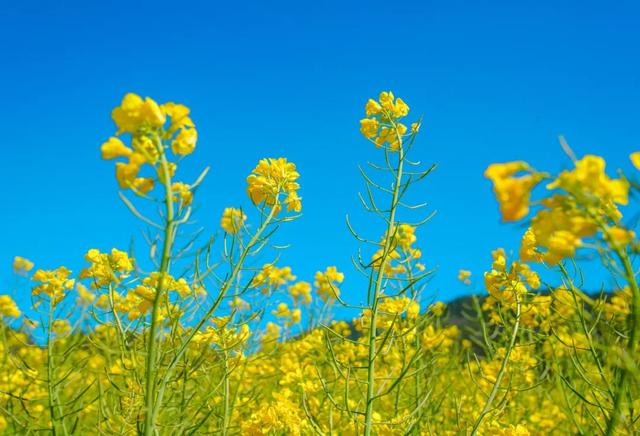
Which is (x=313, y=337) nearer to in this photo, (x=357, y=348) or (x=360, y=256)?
(x=357, y=348)

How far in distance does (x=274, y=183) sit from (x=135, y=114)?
968 millimetres

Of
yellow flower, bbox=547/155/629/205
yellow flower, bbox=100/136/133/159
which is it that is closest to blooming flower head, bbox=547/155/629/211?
yellow flower, bbox=547/155/629/205

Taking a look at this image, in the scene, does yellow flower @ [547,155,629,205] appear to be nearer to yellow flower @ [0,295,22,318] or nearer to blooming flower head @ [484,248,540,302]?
blooming flower head @ [484,248,540,302]

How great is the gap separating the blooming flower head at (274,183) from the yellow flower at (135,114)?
885 millimetres

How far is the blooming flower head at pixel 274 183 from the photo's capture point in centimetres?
260

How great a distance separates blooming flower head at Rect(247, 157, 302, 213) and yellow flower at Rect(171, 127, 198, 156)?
0.80 meters

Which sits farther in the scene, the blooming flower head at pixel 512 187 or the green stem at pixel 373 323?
the green stem at pixel 373 323

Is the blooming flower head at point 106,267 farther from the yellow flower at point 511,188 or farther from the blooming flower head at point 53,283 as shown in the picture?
the yellow flower at point 511,188

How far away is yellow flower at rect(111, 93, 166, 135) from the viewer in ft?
5.66

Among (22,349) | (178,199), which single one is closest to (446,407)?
(178,199)

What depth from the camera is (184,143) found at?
1.79m

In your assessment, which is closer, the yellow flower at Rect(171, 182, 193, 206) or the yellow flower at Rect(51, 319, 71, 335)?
the yellow flower at Rect(171, 182, 193, 206)

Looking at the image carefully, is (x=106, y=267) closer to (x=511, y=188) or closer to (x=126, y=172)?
(x=126, y=172)

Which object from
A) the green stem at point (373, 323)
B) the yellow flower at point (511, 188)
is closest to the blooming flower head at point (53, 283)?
the green stem at point (373, 323)
